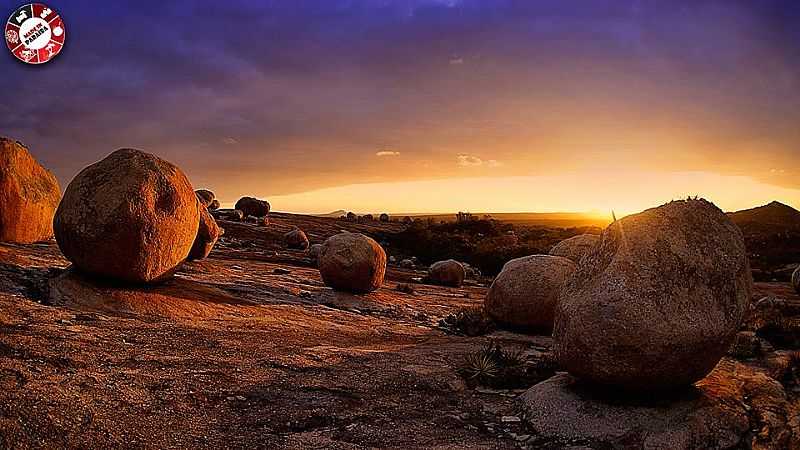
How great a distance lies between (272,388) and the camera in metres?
6.57

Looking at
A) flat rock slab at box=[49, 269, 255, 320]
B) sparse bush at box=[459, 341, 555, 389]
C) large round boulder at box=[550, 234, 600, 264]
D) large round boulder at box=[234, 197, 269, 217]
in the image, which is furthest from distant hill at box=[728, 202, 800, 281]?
large round boulder at box=[234, 197, 269, 217]

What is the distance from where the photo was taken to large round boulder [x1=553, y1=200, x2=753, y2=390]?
19.6 feet

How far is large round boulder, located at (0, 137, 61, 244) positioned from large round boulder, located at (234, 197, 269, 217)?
24807 millimetres

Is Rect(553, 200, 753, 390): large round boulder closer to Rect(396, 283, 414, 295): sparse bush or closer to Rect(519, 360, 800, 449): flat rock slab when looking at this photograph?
Rect(519, 360, 800, 449): flat rock slab

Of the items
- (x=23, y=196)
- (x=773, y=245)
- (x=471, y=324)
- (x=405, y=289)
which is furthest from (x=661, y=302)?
(x=773, y=245)

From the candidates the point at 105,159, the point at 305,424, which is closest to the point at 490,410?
the point at 305,424

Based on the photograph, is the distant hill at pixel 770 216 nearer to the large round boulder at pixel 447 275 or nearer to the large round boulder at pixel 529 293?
the large round boulder at pixel 447 275

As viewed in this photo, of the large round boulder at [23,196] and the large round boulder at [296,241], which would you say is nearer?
the large round boulder at [23,196]

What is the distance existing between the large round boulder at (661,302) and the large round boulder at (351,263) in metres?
8.81

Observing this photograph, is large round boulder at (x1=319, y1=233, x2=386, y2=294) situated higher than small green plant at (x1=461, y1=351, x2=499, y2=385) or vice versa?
large round boulder at (x1=319, y1=233, x2=386, y2=294)

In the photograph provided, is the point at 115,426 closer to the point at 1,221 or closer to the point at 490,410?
the point at 490,410

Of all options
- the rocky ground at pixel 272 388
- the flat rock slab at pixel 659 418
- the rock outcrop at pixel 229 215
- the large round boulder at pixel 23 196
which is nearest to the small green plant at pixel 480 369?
the rocky ground at pixel 272 388

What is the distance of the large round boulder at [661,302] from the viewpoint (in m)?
5.96

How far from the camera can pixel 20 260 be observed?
11266 millimetres
